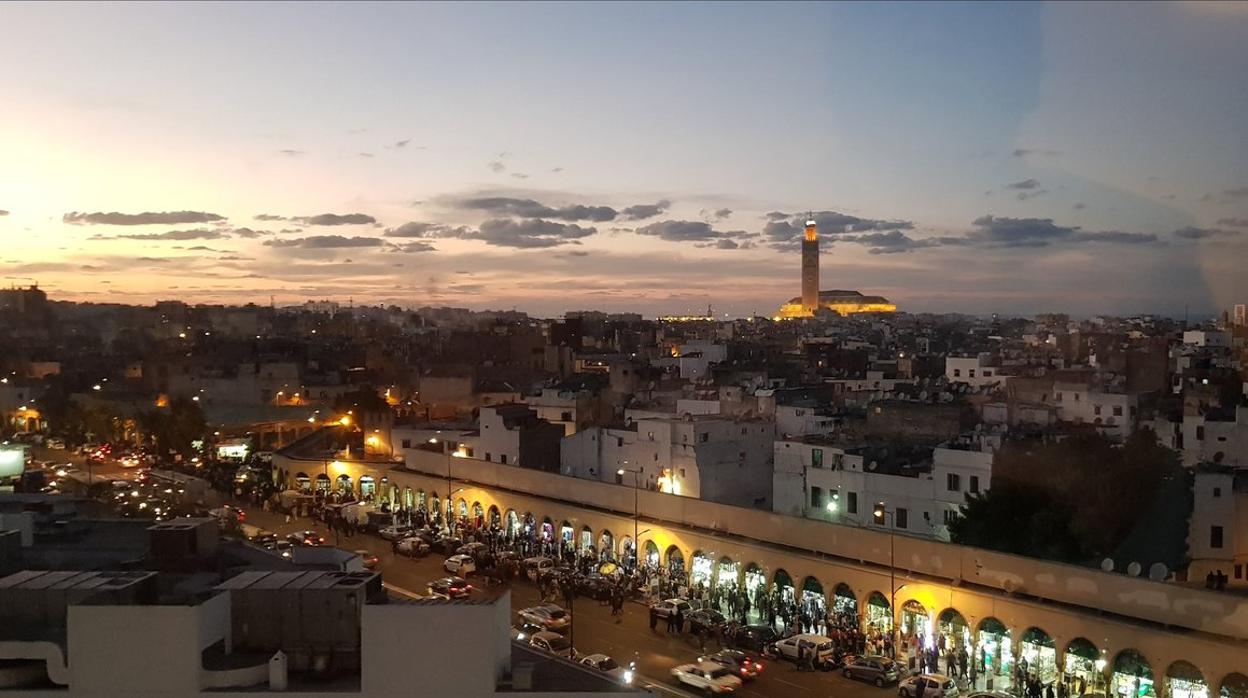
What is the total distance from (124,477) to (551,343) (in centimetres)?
2518

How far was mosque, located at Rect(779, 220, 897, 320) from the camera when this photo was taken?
1994 inches

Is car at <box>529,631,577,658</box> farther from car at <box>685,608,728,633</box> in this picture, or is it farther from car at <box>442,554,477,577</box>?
car at <box>442,554,477,577</box>

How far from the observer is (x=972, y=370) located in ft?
88.3

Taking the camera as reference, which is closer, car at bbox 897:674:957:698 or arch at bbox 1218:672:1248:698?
arch at bbox 1218:672:1248:698

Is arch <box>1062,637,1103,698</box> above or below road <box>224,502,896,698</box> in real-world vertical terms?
above

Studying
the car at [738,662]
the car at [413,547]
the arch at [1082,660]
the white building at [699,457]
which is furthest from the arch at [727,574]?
the car at [413,547]

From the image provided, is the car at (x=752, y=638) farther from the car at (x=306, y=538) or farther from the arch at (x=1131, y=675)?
the car at (x=306, y=538)

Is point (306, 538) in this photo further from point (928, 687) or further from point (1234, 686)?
point (1234, 686)

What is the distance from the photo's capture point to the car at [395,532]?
15.8 metres

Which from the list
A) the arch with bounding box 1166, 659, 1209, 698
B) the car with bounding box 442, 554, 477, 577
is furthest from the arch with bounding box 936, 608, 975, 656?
the car with bounding box 442, 554, 477, 577

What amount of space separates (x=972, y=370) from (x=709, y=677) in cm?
1985

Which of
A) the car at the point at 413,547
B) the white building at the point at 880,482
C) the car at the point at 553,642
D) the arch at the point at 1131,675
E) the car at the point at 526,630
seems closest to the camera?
the arch at the point at 1131,675

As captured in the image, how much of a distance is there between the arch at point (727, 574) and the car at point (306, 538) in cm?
589

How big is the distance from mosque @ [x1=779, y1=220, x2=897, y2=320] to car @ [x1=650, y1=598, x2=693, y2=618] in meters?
32.8
